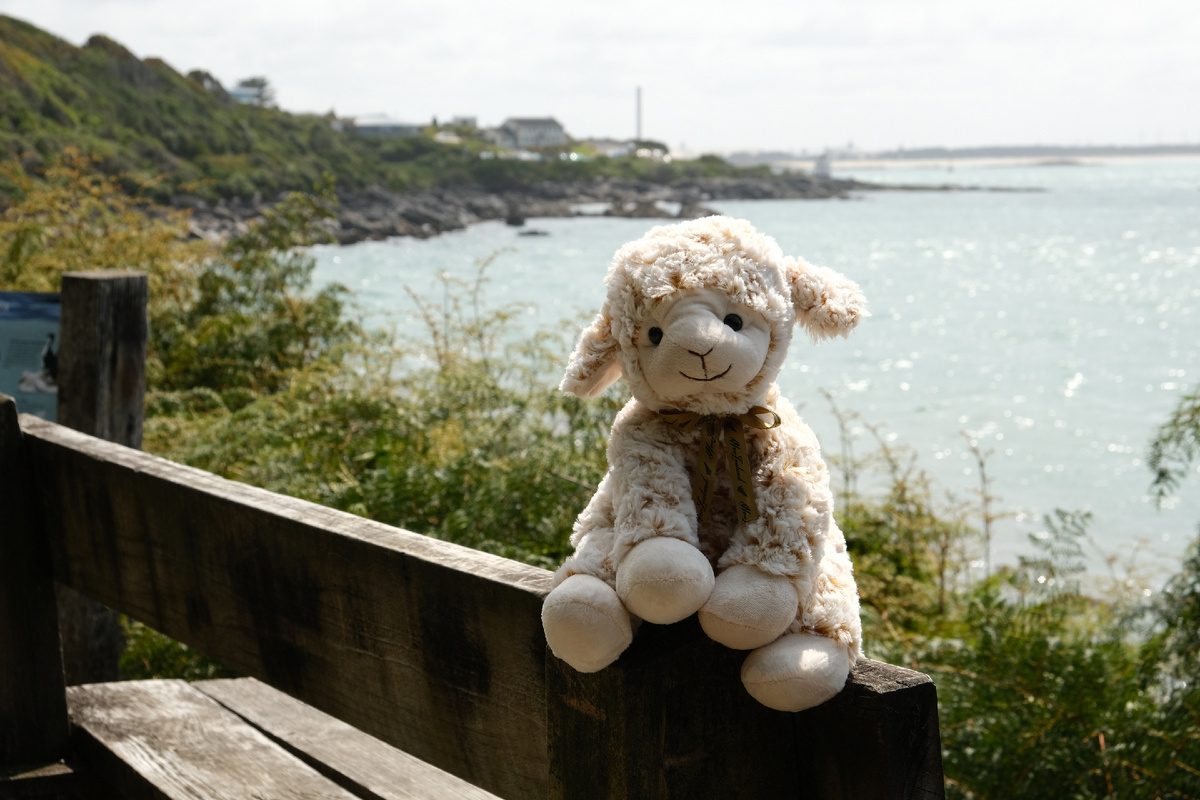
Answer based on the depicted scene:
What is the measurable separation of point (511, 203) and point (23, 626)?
5053 cm

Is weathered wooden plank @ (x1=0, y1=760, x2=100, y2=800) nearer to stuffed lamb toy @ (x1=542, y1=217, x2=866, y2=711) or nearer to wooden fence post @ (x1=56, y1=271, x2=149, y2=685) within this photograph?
wooden fence post @ (x1=56, y1=271, x2=149, y2=685)

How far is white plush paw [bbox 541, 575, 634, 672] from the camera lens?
35.6 inches

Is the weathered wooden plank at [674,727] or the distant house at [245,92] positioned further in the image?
the distant house at [245,92]

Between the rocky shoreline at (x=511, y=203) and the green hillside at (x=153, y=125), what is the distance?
86 cm

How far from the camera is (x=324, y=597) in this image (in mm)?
1507

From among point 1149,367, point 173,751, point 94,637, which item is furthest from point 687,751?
point 1149,367

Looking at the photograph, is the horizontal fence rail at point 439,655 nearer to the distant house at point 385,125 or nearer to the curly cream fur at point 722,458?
the curly cream fur at point 722,458

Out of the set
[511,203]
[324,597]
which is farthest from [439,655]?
[511,203]

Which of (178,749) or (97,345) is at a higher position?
(97,345)

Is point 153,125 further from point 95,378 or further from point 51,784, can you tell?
point 51,784

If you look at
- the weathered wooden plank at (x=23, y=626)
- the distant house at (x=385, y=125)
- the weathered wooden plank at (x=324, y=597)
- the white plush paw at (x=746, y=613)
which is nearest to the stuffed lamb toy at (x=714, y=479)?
the white plush paw at (x=746, y=613)

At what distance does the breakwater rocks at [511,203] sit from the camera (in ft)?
90.8

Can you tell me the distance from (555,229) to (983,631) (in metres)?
39.0

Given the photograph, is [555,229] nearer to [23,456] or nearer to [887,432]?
[887,432]
